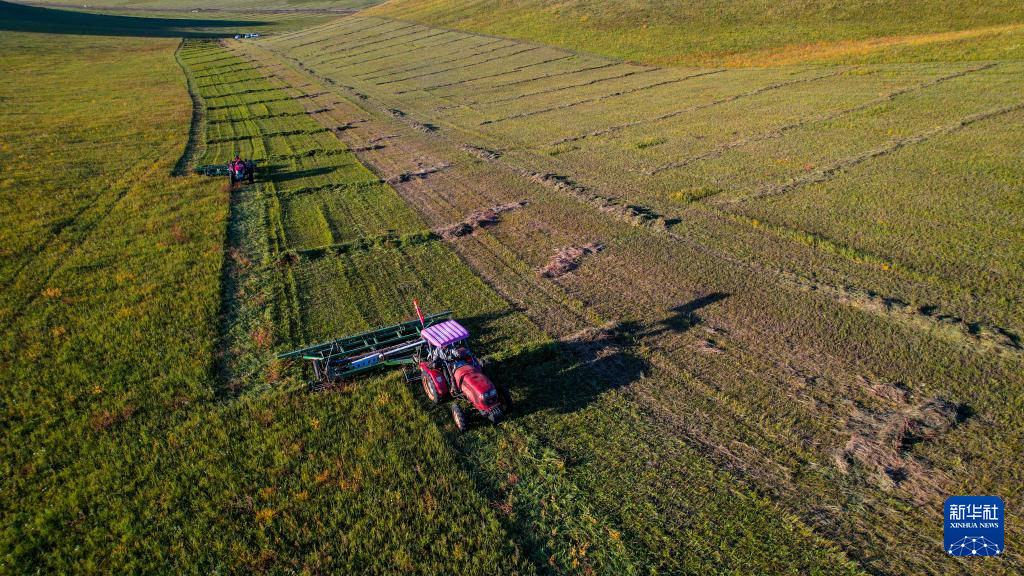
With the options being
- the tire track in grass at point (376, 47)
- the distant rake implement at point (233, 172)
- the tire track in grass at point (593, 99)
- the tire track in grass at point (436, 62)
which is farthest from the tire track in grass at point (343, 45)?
the distant rake implement at point (233, 172)

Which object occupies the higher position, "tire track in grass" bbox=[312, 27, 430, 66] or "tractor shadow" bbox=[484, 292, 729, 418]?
Result: "tire track in grass" bbox=[312, 27, 430, 66]

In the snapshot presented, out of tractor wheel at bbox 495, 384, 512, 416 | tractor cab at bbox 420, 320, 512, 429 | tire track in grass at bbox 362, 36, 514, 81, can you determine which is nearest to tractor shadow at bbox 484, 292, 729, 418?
tractor wheel at bbox 495, 384, 512, 416

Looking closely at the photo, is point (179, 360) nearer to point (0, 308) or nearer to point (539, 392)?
point (0, 308)

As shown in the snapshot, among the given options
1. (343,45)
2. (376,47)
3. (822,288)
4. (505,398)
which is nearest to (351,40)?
(343,45)

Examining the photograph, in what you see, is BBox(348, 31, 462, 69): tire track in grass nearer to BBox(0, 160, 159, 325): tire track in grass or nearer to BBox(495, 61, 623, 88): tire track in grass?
BBox(495, 61, 623, 88): tire track in grass

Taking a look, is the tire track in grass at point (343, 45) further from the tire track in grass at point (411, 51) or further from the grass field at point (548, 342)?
the grass field at point (548, 342)

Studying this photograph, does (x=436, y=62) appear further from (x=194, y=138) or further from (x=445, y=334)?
(x=445, y=334)

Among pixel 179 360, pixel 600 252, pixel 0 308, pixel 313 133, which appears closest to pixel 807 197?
pixel 600 252
